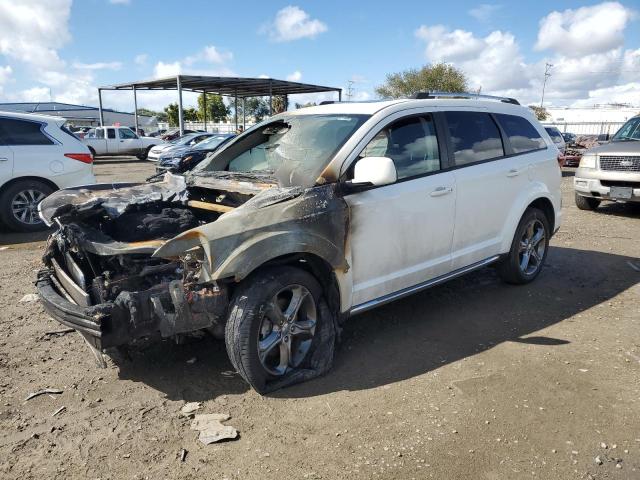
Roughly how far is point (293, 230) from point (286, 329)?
66 centimetres

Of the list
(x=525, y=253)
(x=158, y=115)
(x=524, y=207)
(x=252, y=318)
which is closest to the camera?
(x=252, y=318)

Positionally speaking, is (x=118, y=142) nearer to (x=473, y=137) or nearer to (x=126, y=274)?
(x=473, y=137)

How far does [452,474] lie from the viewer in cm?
257

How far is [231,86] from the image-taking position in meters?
27.0

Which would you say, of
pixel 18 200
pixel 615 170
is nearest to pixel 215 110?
pixel 18 200

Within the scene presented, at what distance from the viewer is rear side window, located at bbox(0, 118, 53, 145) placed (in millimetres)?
7754

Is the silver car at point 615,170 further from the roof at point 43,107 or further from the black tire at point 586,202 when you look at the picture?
the roof at point 43,107

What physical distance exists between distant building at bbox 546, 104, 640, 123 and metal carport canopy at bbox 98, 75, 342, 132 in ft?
143

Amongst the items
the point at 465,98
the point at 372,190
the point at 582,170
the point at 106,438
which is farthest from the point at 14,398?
the point at 582,170

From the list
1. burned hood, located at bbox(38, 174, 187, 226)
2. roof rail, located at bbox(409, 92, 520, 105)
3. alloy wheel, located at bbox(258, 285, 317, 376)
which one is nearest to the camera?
alloy wheel, located at bbox(258, 285, 317, 376)

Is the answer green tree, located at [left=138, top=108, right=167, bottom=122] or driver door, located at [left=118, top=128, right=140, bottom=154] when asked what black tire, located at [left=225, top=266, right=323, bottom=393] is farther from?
green tree, located at [left=138, top=108, right=167, bottom=122]

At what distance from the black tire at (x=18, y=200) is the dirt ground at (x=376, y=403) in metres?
3.68

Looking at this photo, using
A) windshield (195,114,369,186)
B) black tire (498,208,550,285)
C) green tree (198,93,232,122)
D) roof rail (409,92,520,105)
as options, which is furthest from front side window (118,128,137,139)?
green tree (198,93,232,122)

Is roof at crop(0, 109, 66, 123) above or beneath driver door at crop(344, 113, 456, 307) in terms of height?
above
